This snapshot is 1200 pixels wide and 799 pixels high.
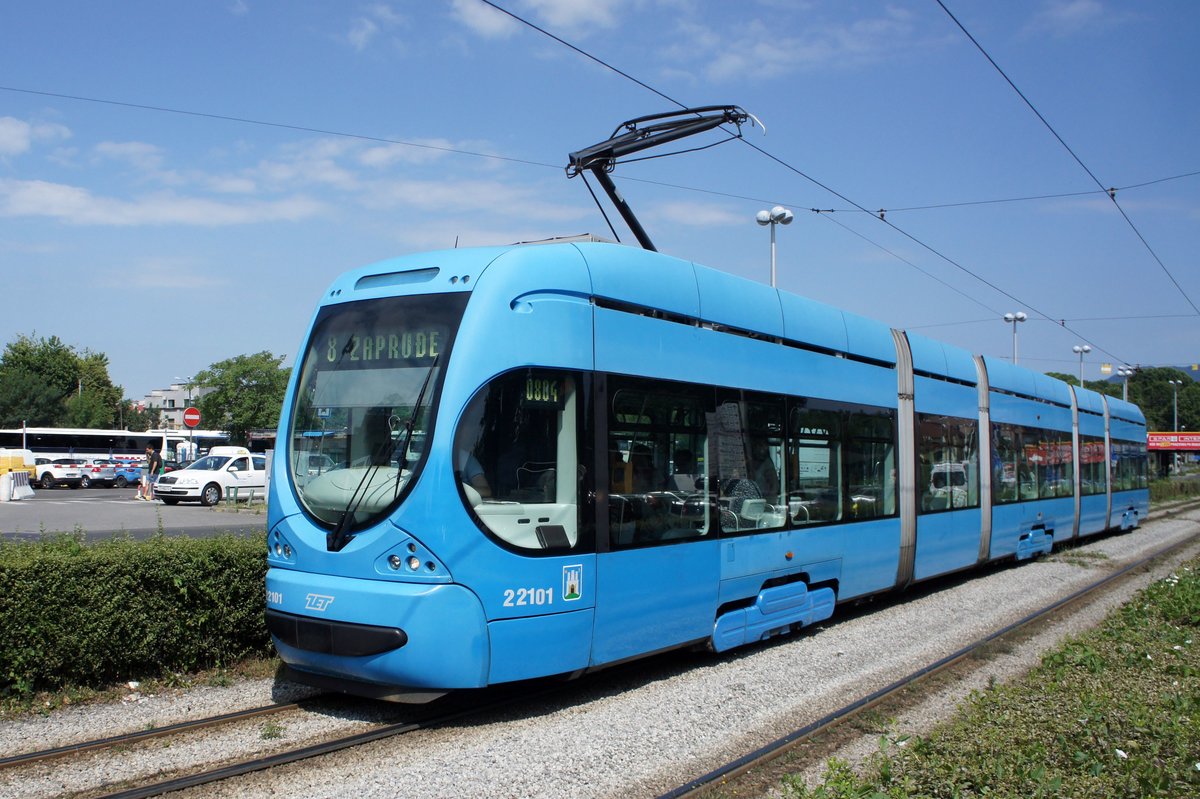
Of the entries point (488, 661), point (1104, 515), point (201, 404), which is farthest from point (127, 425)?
point (488, 661)

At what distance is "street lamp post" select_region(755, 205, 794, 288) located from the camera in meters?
21.7

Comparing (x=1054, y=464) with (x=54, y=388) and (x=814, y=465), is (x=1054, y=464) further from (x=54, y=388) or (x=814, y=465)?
(x=54, y=388)

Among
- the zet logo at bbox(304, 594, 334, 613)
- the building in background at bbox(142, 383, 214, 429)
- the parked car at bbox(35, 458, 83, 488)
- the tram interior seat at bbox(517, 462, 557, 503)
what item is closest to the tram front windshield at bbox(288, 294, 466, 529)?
the zet logo at bbox(304, 594, 334, 613)

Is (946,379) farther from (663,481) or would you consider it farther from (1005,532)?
(663,481)

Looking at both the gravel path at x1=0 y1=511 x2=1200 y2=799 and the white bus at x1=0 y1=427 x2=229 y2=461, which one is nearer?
the gravel path at x1=0 y1=511 x2=1200 y2=799

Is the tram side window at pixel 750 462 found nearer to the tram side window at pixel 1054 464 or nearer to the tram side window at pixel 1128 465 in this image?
the tram side window at pixel 1054 464

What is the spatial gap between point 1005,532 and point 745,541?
8.62 metres

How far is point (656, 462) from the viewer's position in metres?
7.50

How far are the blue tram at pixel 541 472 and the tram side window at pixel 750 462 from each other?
0.02 meters

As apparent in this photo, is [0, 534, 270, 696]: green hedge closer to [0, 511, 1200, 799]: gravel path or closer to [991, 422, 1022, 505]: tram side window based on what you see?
[0, 511, 1200, 799]: gravel path

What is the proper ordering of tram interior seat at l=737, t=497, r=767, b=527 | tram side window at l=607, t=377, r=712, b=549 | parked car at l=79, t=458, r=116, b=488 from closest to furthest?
tram side window at l=607, t=377, r=712, b=549
tram interior seat at l=737, t=497, r=767, b=527
parked car at l=79, t=458, r=116, b=488

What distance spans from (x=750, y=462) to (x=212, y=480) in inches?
1004

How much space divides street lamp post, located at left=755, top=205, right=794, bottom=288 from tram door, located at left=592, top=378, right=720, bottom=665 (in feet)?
47.7

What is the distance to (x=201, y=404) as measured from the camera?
69.3m
